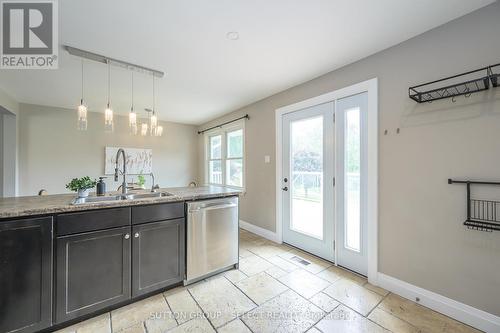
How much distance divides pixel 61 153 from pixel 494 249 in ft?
21.7

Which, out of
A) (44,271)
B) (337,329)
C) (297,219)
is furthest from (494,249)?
(44,271)

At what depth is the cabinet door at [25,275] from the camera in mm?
1386

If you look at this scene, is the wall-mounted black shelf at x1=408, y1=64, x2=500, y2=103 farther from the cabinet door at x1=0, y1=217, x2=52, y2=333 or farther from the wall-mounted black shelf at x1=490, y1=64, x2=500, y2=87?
the cabinet door at x1=0, y1=217, x2=52, y2=333

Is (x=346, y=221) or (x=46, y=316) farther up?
(x=346, y=221)

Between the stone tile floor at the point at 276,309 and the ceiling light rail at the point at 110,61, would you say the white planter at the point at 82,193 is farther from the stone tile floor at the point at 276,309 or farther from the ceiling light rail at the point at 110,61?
the ceiling light rail at the point at 110,61

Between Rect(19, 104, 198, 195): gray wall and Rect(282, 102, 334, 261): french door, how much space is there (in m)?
3.88

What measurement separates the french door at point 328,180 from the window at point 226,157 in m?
1.37

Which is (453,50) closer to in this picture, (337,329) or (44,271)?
(337,329)

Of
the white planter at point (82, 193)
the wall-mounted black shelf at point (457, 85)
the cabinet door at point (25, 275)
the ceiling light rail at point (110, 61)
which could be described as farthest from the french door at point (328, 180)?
the cabinet door at point (25, 275)

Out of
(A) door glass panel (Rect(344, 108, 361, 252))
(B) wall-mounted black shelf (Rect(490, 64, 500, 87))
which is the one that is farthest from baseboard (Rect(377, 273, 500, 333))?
(B) wall-mounted black shelf (Rect(490, 64, 500, 87))

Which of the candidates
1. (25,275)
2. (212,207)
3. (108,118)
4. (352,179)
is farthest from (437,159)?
(25,275)

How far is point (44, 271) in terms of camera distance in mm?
1493

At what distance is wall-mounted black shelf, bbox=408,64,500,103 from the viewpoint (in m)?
1.51

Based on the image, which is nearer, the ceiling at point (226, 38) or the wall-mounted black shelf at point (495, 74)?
the wall-mounted black shelf at point (495, 74)
